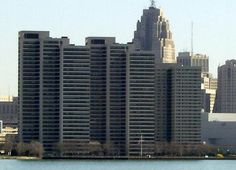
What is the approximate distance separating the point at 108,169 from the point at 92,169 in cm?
201

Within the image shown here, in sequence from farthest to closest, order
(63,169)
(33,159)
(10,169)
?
(33,159), (63,169), (10,169)

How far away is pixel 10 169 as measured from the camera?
131 meters

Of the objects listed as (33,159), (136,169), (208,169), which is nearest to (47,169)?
(136,169)

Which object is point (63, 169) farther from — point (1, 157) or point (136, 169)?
point (1, 157)

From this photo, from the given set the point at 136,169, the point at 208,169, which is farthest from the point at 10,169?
the point at 208,169

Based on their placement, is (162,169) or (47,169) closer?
(47,169)

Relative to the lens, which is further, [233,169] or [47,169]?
[233,169]

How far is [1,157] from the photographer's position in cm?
19800

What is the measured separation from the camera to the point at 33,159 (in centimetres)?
19588

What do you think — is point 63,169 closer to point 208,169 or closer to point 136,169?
point 136,169

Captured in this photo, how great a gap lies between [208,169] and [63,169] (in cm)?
2022

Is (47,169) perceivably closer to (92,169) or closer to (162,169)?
(92,169)

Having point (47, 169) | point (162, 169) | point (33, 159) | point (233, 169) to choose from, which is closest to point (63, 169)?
point (47, 169)

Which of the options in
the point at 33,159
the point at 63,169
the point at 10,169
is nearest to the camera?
the point at 10,169
